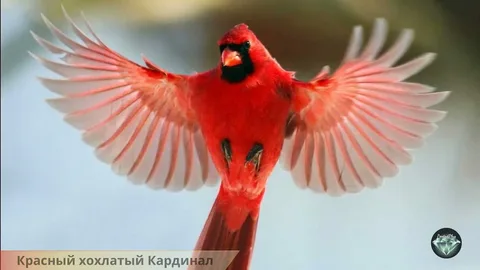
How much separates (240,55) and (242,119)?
0.15m

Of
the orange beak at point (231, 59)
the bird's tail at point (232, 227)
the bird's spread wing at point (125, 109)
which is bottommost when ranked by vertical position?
the bird's tail at point (232, 227)

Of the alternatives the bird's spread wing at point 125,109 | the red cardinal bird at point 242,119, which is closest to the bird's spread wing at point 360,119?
the red cardinal bird at point 242,119

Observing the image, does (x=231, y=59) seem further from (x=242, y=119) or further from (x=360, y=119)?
(x=360, y=119)

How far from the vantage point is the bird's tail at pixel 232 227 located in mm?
1357

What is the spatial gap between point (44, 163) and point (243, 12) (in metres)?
0.63

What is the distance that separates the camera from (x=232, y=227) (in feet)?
4.47

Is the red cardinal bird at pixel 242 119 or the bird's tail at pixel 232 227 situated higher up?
the red cardinal bird at pixel 242 119

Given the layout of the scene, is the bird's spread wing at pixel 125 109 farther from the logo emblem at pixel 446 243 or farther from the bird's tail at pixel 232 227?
the logo emblem at pixel 446 243

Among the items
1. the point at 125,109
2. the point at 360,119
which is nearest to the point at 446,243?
the point at 360,119

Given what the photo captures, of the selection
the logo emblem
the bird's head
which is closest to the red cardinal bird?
the bird's head

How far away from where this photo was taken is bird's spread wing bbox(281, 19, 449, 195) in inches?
52.4

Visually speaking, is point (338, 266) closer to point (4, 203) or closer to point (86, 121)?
point (86, 121)

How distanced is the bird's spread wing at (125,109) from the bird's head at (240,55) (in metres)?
0.13

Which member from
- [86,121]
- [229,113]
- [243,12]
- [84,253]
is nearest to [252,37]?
[243,12]
